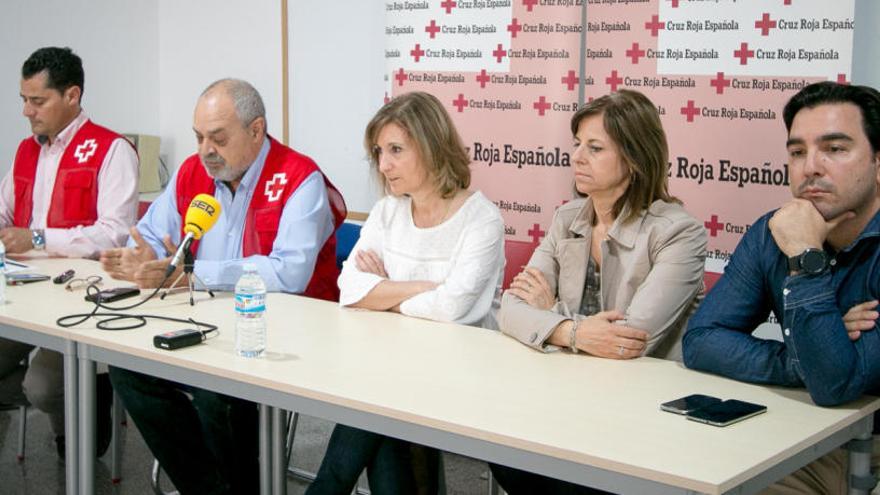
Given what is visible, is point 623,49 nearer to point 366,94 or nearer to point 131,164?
point 366,94

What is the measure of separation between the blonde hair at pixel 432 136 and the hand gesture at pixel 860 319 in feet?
4.40

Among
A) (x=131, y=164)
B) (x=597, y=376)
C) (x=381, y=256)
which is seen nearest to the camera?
(x=597, y=376)

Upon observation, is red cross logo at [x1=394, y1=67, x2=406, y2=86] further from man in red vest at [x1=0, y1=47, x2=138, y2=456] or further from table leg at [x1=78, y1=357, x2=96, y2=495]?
table leg at [x1=78, y1=357, x2=96, y2=495]

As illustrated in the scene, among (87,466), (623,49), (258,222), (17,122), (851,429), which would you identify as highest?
(623,49)

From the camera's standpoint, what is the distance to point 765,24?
3590 millimetres

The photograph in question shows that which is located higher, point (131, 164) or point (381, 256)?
point (131, 164)

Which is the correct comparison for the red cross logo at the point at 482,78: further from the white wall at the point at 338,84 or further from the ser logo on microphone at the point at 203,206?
the ser logo on microphone at the point at 203,206

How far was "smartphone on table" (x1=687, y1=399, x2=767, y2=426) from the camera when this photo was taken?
6.05 ft

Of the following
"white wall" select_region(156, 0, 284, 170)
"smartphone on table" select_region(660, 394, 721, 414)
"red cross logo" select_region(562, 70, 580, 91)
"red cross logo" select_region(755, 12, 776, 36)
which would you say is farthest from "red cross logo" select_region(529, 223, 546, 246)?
"smartphone on table" select_region(660, 394, 721, 414)

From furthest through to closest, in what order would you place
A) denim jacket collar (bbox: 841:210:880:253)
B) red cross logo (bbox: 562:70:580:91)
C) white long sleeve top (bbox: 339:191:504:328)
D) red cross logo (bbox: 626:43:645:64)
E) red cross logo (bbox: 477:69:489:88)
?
1. red cross logo (bbox: 477:69:489:88)
2. red cross logo (bbox: 562:70:580:91)
3. red cross logo (bbox: 626:43:645:64)
4. white long sleeve top (bbox: 339:191:504:328)
5. denim jacket collar (bbox: 841:210:880:253)

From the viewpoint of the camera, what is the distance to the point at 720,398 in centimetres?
204

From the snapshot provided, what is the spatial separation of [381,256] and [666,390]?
131 cm

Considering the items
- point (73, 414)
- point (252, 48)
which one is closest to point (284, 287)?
point (73, 414)

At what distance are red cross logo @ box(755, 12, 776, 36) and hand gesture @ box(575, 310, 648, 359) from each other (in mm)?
1721
